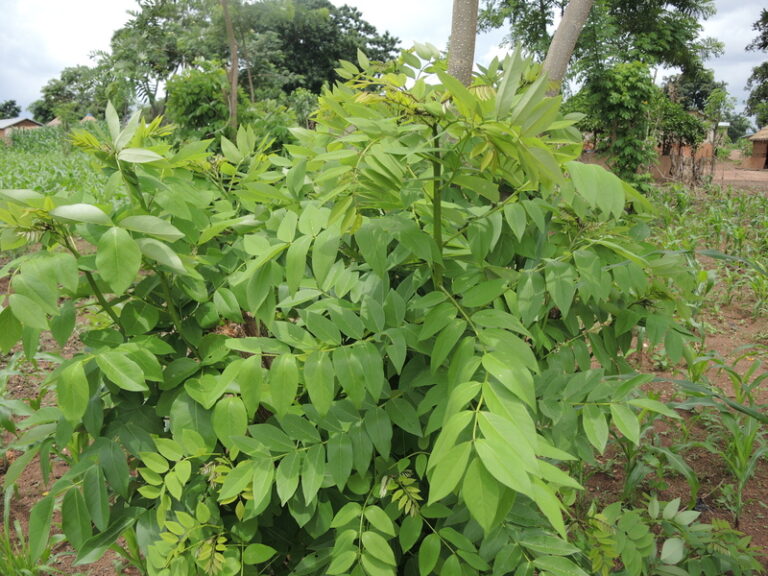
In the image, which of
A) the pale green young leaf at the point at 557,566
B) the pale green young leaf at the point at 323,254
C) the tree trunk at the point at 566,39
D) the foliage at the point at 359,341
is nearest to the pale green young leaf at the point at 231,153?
the foliage at the point at 359,341

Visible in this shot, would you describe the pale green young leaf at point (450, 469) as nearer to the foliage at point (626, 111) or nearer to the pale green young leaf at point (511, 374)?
the pale green young leaf at point (511, 374)

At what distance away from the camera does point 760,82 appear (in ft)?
117

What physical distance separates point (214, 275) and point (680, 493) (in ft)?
6.42

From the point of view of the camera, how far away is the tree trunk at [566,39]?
2670 millimetres

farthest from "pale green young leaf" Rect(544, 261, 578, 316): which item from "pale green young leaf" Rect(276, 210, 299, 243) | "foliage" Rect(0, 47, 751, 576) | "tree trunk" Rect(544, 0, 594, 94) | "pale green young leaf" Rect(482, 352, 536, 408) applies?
"tree trunk" Rect(544, 0, 594, 94)

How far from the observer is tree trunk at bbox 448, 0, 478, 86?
2020 mm

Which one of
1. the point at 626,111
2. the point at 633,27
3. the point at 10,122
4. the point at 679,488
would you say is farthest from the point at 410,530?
the point at 10,122

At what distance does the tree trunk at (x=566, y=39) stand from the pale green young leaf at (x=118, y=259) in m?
2.28

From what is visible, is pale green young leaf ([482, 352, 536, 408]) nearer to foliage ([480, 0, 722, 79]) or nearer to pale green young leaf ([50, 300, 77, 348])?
pale green young leaf ([50, 300, 77, 348])

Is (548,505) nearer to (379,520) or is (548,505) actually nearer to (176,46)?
(379,520)

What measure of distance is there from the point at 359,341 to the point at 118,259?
39 centimetres

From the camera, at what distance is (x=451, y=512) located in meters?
0.95

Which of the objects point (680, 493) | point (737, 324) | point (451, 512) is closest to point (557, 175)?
point (451, 512)

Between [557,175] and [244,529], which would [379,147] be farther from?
[244,529]
